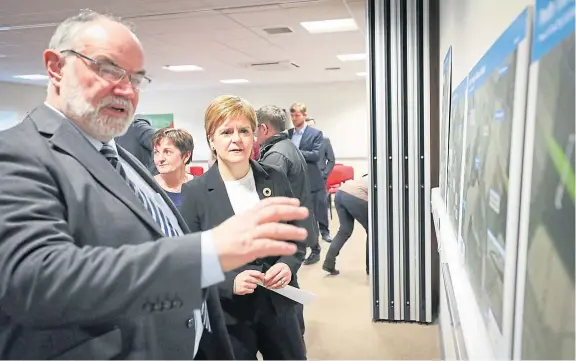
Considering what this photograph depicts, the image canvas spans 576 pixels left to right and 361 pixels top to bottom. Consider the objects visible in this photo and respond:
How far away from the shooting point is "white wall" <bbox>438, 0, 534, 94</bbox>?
99 centimetres

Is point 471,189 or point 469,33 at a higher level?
point 469,33

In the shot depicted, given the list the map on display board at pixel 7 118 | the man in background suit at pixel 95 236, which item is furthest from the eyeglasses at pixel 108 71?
the map on display board at pixel 7 118

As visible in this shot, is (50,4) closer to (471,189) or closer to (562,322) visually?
(471,189)

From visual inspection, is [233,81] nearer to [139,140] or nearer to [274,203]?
[139,140]

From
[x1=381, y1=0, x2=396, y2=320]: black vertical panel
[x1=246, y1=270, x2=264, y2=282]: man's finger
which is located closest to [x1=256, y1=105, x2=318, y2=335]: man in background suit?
[x1=381, y1=0, x2=396, y2=320]: black vertical panel

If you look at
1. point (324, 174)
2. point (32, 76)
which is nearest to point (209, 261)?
point (324, 174)

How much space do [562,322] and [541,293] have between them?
6 centimetres

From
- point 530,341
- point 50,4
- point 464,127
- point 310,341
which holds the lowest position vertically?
point 310,341

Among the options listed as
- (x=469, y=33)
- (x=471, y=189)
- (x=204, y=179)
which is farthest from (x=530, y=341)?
(x=204, y=179)

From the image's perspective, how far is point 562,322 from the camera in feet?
1.90

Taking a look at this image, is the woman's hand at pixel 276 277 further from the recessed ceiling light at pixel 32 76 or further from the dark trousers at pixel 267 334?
the recessed ceiling light at pixel 32 76

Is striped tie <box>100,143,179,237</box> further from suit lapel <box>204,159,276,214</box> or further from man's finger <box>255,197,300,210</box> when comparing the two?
suit lapel <box>204,159,276,214</box>

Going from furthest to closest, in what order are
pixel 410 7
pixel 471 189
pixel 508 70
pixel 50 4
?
pixel 50 4 < pixel 410 7 < pixel 471 189 < pixel 508 70

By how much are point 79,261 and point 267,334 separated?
3.98 ft
